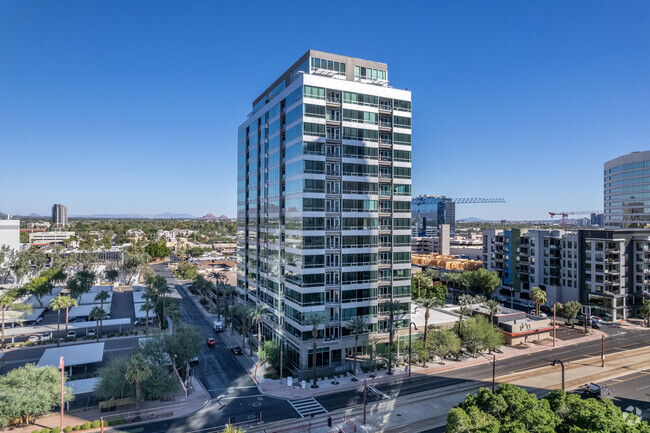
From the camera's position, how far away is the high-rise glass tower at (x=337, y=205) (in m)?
67.2

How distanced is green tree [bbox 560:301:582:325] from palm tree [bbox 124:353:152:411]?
9959 centimetres

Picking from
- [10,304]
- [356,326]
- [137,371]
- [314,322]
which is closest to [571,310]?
[356,326]

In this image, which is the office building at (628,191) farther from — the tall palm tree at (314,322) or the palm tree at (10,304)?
the palm tree at (10,304)

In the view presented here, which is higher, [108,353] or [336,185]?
[336,185]

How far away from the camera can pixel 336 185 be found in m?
69.6

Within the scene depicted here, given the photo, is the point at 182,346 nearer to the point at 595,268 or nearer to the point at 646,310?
the point at 595,268

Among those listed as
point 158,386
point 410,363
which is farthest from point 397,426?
point 158,386

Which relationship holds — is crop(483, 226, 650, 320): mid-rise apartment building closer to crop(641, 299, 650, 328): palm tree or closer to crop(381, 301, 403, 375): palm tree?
crop(641, 299, 650, 328): palm tree

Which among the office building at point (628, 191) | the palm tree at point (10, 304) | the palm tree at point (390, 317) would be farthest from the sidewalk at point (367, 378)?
the office building at point (628, 191)

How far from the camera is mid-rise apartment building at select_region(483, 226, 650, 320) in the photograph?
107875 mm

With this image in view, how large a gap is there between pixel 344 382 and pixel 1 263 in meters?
160

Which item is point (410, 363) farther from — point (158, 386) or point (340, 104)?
point (340, 104)

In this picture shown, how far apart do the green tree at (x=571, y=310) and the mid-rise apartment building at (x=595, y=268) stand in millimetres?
9147

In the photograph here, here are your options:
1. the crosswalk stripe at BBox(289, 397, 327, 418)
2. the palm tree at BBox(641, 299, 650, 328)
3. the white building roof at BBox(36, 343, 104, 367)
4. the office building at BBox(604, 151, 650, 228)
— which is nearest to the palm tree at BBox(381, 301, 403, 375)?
the crosswalk stripe at BBox(289, 397, 327, 418)
